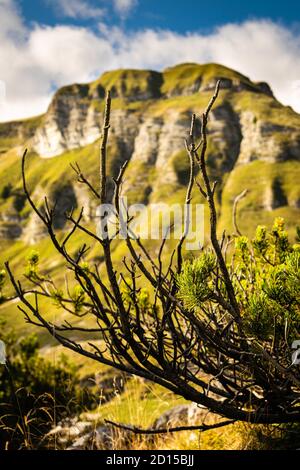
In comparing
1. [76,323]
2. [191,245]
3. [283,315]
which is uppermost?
[191,245]

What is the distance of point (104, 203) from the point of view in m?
2.84

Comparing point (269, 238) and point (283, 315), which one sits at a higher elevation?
point (269, 238)

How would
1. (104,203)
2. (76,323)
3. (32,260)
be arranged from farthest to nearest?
1. (76,323)
2. (32,260)
3. (104,203)

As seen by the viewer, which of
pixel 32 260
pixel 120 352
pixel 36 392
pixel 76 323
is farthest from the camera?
pixel 76 323

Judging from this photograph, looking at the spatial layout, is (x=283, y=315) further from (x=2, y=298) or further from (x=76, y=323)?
(x=76, y=323)

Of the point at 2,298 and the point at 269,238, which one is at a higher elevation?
the point at 269,238

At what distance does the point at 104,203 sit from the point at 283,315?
1.65m

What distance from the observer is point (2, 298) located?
4254 mm

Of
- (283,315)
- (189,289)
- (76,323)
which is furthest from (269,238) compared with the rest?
(76,323)

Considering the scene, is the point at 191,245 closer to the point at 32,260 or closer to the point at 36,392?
the point at 32,260
